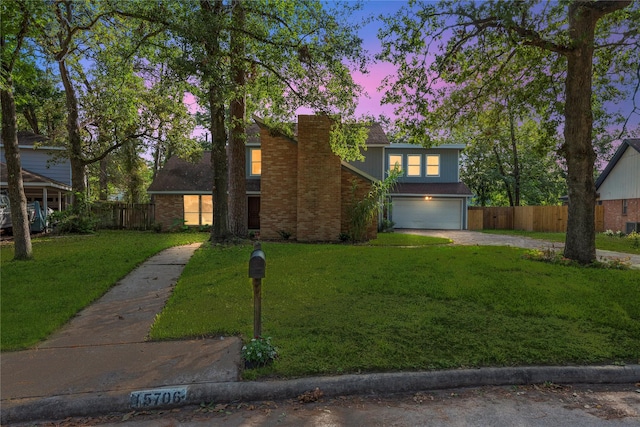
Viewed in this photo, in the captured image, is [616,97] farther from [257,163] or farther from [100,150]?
[100,150]

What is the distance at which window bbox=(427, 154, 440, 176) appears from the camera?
2448cm

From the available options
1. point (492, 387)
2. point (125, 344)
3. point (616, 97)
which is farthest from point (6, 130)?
point (616, 97)

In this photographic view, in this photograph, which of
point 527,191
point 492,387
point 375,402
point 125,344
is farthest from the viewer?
point 527,191

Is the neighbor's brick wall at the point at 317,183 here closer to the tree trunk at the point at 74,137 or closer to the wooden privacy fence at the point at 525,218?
the tree trunk at the point at 74,137

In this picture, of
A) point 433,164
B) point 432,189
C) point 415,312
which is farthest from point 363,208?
point 433,164

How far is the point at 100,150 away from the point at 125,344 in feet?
68.0

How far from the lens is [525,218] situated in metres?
25.7

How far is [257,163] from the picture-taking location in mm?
20953

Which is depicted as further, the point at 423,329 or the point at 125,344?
the point at 423,329

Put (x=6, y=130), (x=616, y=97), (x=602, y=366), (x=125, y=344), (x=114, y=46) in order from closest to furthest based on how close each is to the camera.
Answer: (x=602, y=366) < (x=125, y=344) < (x=6, y=130) < (x=616, y=97) < (x=114, y=46)

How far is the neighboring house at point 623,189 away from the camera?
21359mm

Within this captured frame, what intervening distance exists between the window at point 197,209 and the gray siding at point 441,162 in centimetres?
1120

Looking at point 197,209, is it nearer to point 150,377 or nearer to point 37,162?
point 37,162

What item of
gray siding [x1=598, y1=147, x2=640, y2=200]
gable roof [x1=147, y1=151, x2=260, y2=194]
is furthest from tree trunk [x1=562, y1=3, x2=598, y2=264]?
gray siding [x1=598, y1=147, x2=640, y2=200]
